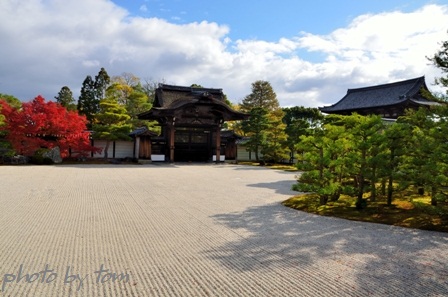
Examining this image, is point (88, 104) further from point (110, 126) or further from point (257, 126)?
point (257, 126)

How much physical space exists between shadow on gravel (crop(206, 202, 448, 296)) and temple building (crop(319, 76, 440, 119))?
17057mm

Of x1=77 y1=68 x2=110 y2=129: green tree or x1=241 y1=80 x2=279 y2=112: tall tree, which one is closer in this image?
x1=77 y1=68 x2=110 y2=129: green tree

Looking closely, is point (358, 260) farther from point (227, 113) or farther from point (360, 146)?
point (227, 113)

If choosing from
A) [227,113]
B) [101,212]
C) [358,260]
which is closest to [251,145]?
[227,113]

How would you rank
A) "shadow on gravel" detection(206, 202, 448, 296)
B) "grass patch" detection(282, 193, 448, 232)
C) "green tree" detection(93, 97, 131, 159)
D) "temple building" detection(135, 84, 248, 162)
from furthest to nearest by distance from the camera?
"green tree" detection(93, 97, 131, 159) → "temple building" detection(135, 84, 248, 162) → "grass patch" detection(282, 193, 448, 232) → "shadow on gravel" detection(206, 202, 448, 296)

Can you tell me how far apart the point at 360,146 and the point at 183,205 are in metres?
4.72

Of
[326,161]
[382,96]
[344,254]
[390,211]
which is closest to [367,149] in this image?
[326,161]

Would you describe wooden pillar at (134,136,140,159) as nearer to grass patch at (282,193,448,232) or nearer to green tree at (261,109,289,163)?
green tree at (261,109,289,163)

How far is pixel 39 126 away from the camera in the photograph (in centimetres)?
2033

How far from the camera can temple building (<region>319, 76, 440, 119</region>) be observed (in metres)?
21.2

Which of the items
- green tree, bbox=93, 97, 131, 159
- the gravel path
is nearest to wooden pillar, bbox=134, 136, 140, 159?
green tree, bbox=93, 97, 131, 159

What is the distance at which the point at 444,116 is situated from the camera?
250 inches

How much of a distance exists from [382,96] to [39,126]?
80.7 feet

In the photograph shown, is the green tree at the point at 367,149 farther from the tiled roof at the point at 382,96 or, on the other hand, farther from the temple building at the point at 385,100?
the tiled roof at the point at 382,96
